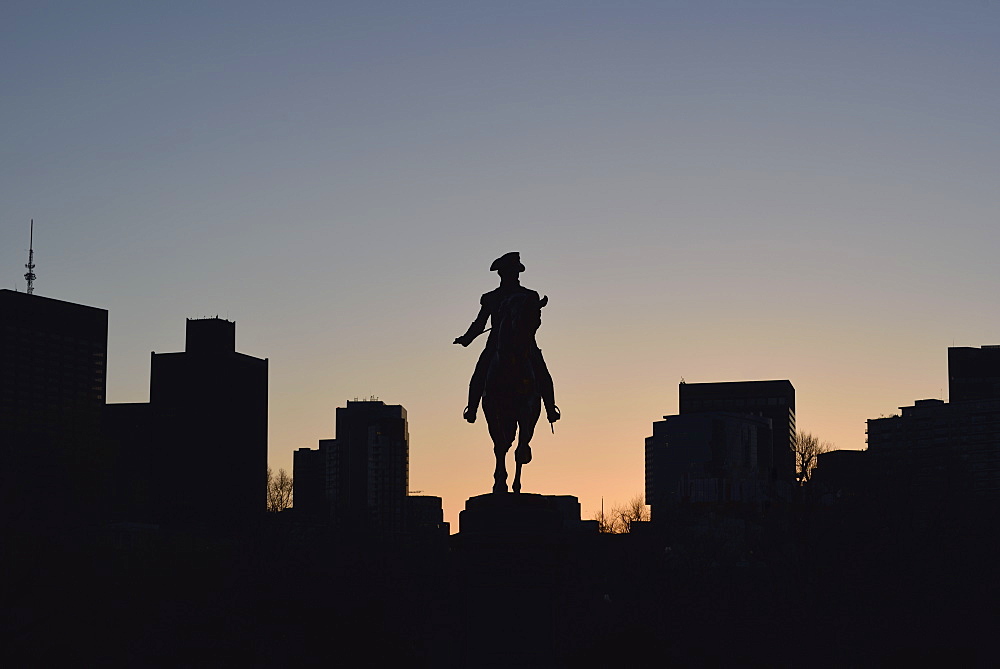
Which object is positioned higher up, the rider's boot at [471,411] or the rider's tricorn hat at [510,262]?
the rider's tricorn hat at [510,262]

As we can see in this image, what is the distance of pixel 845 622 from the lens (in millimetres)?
62094

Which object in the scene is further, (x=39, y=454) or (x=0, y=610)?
(x=39, y=454)

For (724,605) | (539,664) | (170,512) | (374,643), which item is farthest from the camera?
(170,512)

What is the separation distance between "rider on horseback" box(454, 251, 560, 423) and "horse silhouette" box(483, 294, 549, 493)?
157mm

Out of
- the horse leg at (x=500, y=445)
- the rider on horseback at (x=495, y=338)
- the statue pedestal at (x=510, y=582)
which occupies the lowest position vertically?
the statue pedestal at (x=510, y=582)

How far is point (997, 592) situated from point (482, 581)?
159ft

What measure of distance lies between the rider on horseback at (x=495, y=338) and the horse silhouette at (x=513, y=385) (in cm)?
16

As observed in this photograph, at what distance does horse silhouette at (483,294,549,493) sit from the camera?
72.5 ft

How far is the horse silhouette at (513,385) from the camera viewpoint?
A: 22109 mm

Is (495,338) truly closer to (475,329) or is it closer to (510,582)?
(475,329)

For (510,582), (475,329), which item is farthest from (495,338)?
(510,582)

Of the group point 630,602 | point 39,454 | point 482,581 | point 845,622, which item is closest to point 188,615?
point 630,602

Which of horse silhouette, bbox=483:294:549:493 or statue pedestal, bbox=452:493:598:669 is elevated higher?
horse silhouette, bbox=483:294:549:493

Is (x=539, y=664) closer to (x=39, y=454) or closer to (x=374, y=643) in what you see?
(x=374, y=643)
